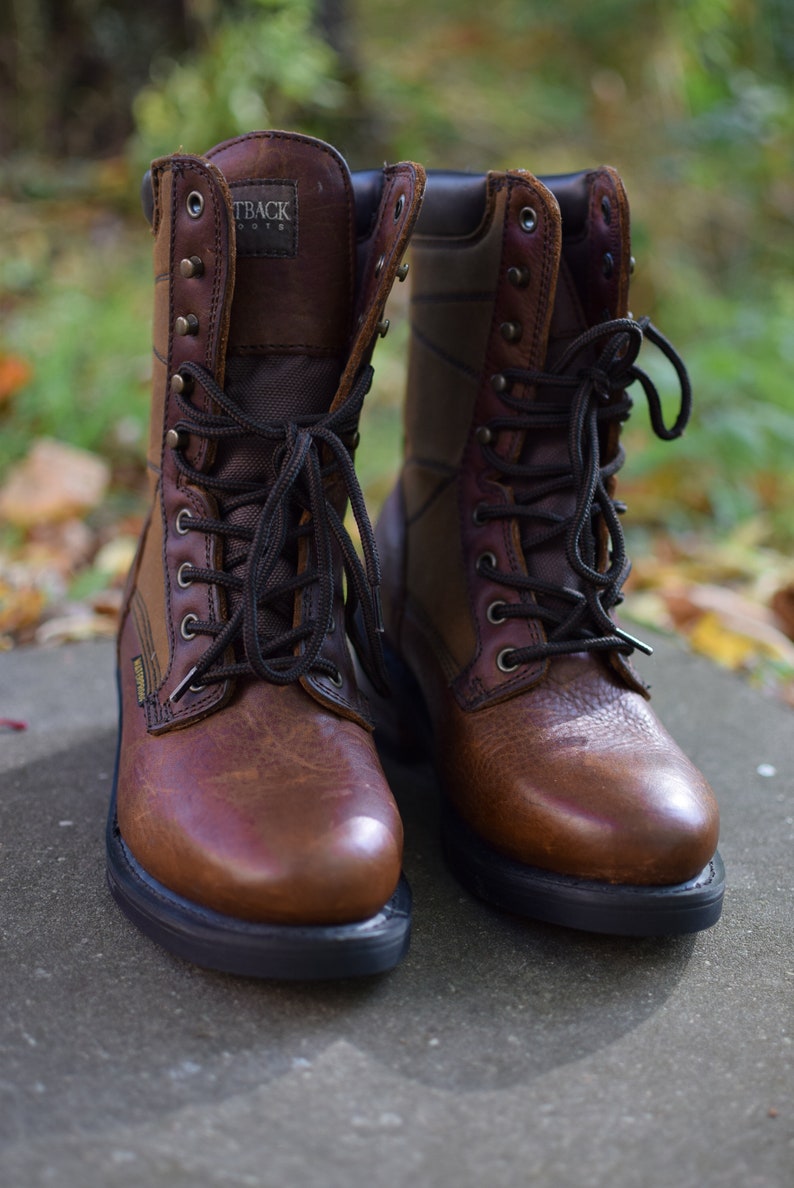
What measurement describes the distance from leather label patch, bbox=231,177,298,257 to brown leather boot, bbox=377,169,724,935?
0.28 metres

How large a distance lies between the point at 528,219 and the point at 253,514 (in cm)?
51

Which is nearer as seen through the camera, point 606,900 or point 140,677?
point 606,900

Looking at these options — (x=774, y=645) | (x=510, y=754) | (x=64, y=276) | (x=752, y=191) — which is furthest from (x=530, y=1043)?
(x=752, y=191)

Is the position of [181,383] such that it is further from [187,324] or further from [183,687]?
[183,687]

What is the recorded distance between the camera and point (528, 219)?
131cm

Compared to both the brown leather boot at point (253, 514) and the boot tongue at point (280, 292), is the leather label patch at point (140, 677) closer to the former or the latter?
the brown leather boot at point (253, 514)

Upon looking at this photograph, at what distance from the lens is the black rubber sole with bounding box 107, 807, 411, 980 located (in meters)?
0.95

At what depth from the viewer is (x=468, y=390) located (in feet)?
4.71

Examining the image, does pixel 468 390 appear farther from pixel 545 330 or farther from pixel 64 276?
pixel 64 276

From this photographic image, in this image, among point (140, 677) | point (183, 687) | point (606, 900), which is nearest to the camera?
point (606, 900)

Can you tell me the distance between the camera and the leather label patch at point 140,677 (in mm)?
1248

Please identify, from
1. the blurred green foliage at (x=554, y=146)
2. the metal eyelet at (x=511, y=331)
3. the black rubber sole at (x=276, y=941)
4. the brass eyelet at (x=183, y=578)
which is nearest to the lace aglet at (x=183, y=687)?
the brass eyelet at (x=183, y=578)

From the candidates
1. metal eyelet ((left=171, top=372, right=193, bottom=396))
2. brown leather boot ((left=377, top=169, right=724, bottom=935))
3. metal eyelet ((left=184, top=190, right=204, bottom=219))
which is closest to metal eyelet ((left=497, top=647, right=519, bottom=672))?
brown leather boot ((left=377, top=169, right=724, bottom=935))

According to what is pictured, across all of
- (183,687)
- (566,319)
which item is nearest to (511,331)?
(566,319)
